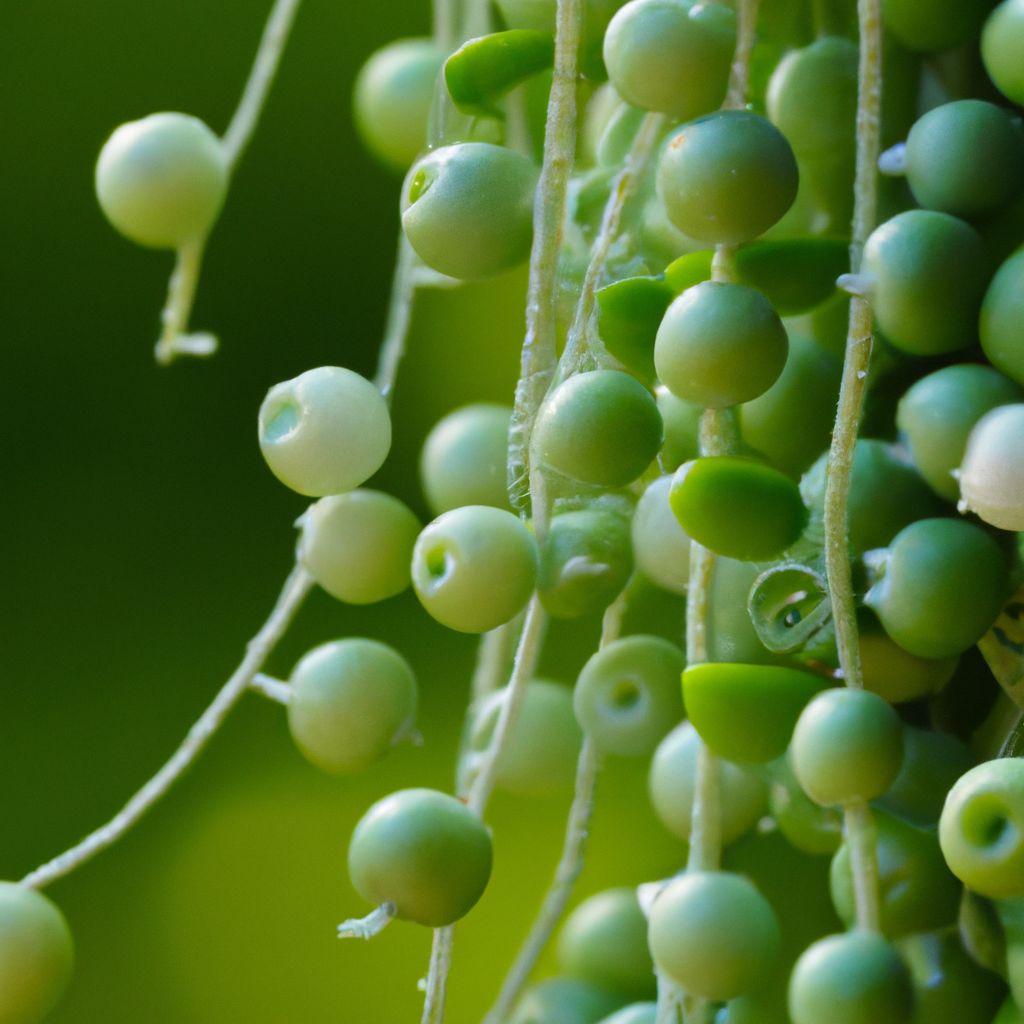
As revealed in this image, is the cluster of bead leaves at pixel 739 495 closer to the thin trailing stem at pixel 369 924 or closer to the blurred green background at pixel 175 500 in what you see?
the thin trailing stem at pixel 369 924

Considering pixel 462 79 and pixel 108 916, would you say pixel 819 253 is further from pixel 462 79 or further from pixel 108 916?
pixel 108 916

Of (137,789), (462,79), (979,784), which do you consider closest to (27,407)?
(137,789)

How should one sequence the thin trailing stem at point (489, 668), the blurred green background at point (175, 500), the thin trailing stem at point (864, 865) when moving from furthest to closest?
the blurred green background at point (175, 500) → the thin trailing stem at point (489, 668) → the thin trailing stem at point (864, 865)

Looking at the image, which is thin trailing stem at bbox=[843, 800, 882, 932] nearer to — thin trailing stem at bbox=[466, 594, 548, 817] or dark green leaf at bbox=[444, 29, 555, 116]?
thin trailing stem at bbox=[466, 594, 548, 817]

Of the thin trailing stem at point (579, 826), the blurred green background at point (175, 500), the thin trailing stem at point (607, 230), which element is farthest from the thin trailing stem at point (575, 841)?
the blurred green background at point (175, 500)

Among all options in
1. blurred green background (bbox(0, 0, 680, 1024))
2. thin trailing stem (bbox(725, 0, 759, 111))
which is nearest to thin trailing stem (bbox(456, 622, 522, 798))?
thin trailing stem (bbox(725, 0, 759, 111))

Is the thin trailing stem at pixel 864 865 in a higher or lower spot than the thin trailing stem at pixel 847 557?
lower

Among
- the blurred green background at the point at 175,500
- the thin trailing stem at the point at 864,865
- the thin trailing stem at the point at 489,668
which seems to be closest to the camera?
the thin trailing stem at the point at 864,865
